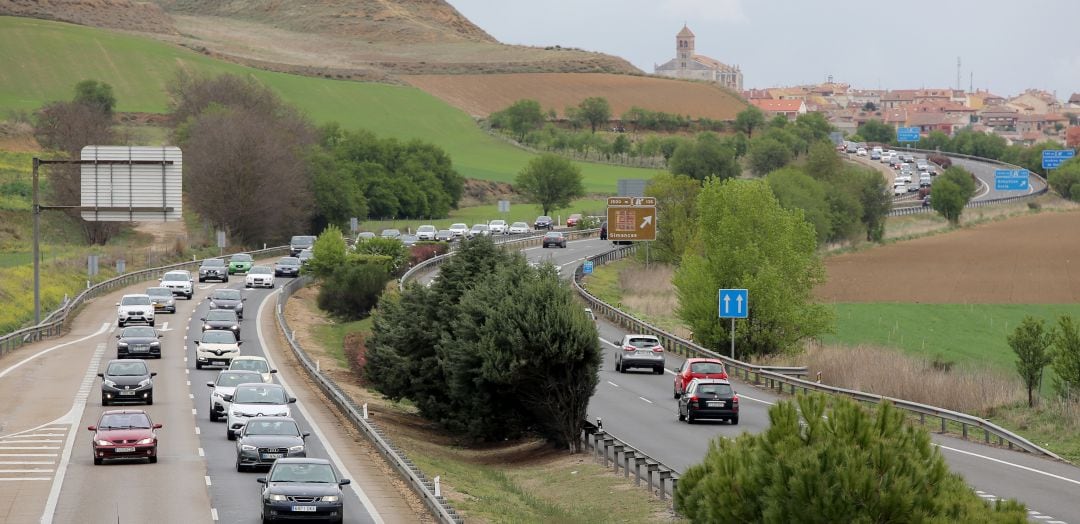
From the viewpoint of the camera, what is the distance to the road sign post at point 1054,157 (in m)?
183

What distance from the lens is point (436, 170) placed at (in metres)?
152

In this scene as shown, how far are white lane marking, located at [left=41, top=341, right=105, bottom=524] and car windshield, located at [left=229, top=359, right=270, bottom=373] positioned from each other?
429cm

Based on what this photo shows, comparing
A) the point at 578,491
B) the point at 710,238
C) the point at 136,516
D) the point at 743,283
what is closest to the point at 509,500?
the point at 578,491

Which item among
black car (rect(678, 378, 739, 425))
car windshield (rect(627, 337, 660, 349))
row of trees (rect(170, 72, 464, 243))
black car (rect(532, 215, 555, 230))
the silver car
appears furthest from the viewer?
black car (rect(532, 215, 555, 230))

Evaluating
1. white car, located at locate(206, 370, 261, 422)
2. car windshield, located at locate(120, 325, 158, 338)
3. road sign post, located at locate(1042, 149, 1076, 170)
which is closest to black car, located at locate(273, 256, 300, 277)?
car windshield, located at locate(120, 325, 158, 338)

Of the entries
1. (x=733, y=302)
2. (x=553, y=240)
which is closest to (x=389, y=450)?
(x=733, y=302)

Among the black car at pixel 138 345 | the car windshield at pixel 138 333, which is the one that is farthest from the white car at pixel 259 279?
the black car at pixel 138 345

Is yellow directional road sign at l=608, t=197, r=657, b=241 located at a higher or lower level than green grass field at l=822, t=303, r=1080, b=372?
higher

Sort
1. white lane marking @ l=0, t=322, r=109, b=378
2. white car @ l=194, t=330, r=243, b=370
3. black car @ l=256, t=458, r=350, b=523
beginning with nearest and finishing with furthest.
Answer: black car @ l=256, t=458, r=350, b=523, white lane marking @ l=0, t=322, r=109, b=378, white car @ l=194, t=330, r=243, b=370

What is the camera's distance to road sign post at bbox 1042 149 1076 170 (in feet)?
602

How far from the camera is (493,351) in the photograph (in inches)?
1615

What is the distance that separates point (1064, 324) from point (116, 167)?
29932 millimetres

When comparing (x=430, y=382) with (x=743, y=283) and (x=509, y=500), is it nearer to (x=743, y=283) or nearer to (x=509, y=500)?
(x=509, y=500)

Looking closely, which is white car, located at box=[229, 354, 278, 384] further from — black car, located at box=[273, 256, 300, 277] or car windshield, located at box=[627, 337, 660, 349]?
black car, located at box=[273, 256, 300, 277]
